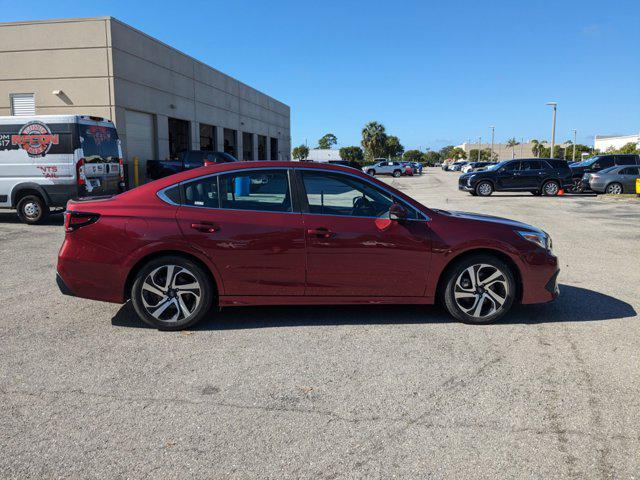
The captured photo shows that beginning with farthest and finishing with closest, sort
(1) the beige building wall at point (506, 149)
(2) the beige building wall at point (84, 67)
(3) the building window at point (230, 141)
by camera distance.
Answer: (1) the beige building wall at point (506, 149), (3) the building window at point (230, 141), (2) the beige building wall at point (84, 67)

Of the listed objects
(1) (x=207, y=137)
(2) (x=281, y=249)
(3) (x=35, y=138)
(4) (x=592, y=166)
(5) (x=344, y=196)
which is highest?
(1) (x=207, y=137)

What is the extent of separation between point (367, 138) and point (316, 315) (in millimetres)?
95201

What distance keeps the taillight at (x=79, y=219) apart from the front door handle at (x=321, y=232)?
195 centimetres

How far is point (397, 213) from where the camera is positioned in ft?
15.3

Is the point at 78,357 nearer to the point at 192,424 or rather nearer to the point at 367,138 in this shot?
the point at 192,424

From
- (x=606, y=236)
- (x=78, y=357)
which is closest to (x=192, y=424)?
(x=78, y=357)

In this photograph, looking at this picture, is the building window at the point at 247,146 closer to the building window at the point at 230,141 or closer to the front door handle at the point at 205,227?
the building window at the point at 230,141

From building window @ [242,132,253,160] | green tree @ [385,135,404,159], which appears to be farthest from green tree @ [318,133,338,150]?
building window @ [242,132,253,160]

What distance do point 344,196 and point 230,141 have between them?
3352 cm

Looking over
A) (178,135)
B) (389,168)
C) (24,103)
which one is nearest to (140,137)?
(24,103)

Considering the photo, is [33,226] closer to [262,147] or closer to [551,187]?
[551,187]

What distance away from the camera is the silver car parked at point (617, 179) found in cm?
2219

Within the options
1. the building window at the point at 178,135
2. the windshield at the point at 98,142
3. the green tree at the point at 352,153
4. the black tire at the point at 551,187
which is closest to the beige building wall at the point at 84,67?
the building window at the point at 178,135

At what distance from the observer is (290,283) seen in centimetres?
469
